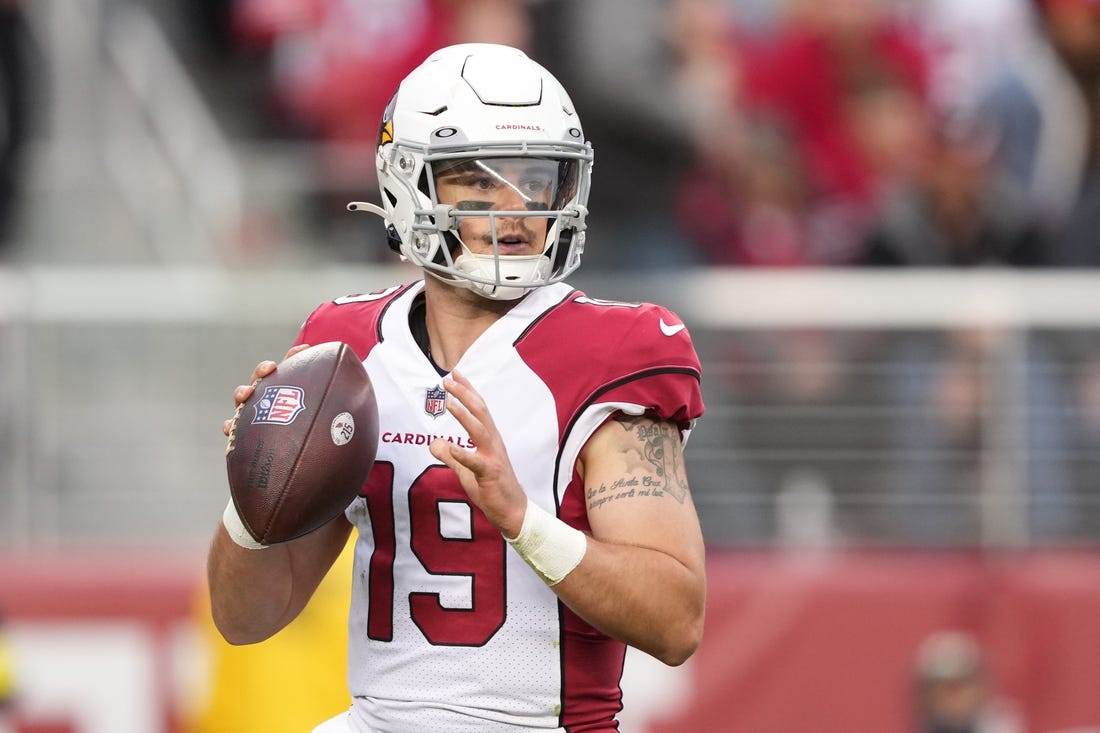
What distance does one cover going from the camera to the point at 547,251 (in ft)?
10.1

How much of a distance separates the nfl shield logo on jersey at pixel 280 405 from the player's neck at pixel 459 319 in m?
0.28

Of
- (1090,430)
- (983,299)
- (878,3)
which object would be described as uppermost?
(878,3)

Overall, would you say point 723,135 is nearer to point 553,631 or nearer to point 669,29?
point 669,29

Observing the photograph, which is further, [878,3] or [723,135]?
[878,3]

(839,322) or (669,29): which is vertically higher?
(669,29)

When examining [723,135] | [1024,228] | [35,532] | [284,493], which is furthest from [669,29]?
[284,493]

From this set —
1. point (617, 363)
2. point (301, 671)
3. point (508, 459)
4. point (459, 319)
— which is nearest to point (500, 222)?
point (459, 319)

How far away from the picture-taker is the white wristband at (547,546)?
2785mm

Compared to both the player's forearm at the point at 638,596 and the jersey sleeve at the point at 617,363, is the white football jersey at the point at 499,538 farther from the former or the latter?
the player's forearm at the point at 638,596

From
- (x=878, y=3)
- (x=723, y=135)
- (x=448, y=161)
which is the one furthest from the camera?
(x=878, y=3)

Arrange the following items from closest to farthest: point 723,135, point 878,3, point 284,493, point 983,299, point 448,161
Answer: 1. point 284,493
2. point 448,161
3. point 983,299
4. point 723,135
5. point 878,3

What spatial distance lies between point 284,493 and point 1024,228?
4.47 meters

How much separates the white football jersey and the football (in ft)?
0.39

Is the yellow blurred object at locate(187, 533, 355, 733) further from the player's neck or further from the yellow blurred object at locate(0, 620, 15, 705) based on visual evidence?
the player's neck
